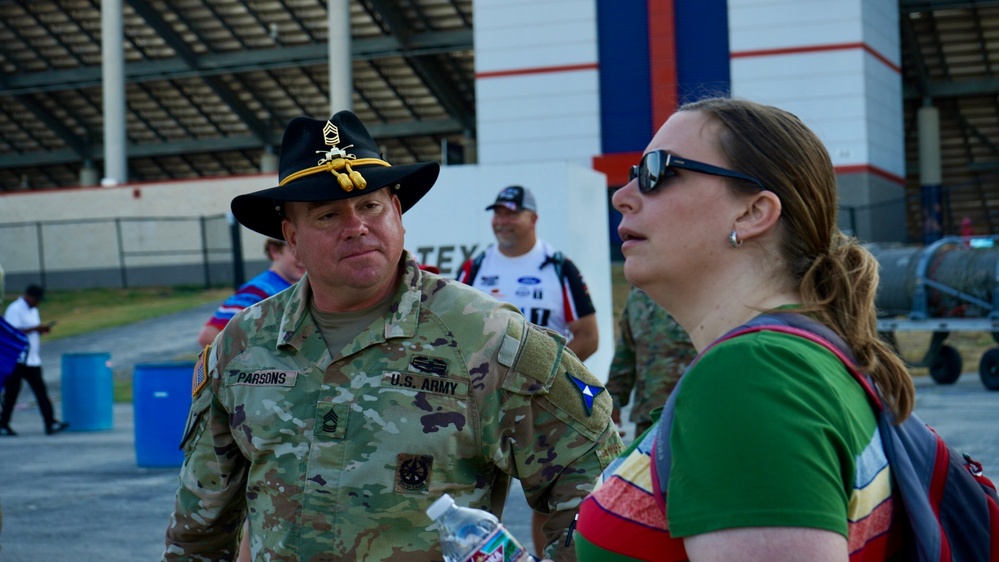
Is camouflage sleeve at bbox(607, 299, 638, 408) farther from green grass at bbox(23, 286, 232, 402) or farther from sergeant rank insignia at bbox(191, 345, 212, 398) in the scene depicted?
green grass at bbox(23, 286, 232, 402)

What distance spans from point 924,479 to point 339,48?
34073 millimetres

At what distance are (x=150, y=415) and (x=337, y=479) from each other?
28.4ft

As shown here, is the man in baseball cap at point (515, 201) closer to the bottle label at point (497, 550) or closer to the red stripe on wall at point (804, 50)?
the bottle label at point (497, 550)

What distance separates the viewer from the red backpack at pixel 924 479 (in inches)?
67.1

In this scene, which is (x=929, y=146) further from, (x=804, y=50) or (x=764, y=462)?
(x=764, y=462)

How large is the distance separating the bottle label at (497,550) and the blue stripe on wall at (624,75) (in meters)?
30.7

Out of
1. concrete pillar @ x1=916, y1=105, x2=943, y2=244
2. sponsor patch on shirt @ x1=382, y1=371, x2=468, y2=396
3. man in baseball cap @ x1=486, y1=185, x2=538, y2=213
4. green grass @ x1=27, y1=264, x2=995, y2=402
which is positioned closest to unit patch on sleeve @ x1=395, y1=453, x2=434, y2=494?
sponsor patch on shirt @ x1=382, y1=371, x2=468, y2=396

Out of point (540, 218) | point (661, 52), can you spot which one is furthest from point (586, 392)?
point (661, 52)

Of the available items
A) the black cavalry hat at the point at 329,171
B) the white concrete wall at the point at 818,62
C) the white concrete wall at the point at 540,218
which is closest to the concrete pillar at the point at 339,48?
the white concrete wall at the point at 818,62

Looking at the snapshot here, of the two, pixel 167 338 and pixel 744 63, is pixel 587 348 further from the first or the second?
pixel 744 63

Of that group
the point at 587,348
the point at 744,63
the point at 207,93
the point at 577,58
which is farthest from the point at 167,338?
the point at 207,93

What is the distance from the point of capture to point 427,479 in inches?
112

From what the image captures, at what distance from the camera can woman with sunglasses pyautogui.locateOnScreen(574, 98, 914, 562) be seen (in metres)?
1.52

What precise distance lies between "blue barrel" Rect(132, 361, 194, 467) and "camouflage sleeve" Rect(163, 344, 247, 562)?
313 inches
